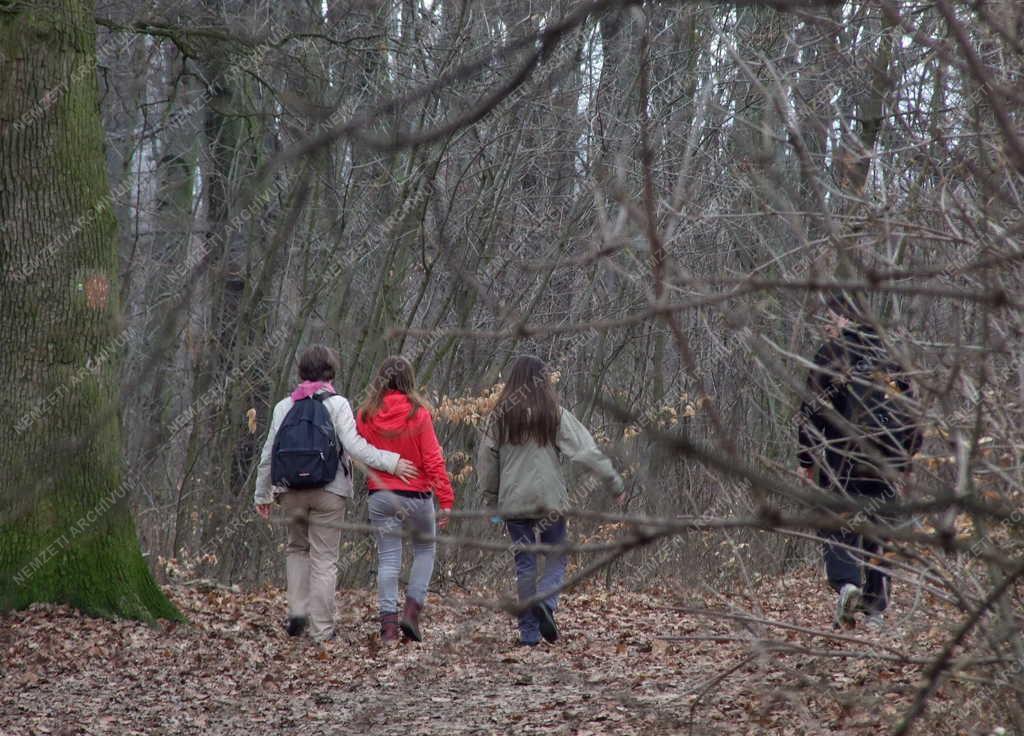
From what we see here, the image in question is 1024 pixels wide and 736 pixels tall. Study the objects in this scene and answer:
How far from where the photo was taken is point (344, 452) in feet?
28.3

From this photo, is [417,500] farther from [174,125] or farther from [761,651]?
[174,125]

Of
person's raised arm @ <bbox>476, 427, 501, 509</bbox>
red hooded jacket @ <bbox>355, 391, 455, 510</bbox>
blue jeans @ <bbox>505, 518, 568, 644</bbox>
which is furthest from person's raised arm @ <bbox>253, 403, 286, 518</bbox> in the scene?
blue jeans @ <bbox>505, 518, 568, 644</bbox>

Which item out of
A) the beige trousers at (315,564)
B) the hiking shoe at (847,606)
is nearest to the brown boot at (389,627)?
the beige trousers at (315,564)

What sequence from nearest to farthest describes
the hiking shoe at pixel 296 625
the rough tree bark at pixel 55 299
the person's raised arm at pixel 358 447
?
the rough tree bark at pixel 55 299 < the person's raised arm at pixel 358 447 < the hiking shoe at pixel 296 625

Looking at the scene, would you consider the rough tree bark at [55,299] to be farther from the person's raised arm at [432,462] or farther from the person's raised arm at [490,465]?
the person's raised arm at [490,465]

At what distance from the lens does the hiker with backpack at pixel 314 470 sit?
27.5 feet

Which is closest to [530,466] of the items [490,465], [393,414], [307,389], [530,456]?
[530,456]

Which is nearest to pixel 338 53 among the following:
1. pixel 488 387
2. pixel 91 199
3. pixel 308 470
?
pixel 488 387

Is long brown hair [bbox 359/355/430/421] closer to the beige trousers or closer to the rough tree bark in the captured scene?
the beige trousers

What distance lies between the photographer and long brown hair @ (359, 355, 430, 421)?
850cm

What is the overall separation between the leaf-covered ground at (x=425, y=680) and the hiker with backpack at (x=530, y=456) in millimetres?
459

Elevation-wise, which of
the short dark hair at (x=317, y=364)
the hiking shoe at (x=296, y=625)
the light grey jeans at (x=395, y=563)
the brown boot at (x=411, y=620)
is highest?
the short dark hair at (x=317, y=364)

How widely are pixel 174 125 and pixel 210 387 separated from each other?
290 cm

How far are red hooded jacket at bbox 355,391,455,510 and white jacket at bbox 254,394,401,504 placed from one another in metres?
0.09
